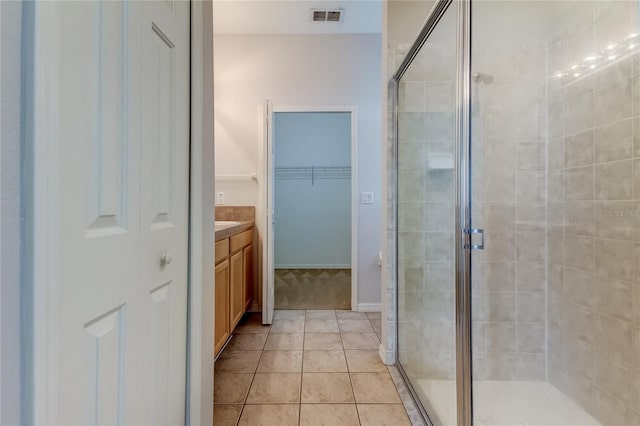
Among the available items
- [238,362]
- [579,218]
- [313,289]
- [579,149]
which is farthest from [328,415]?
[313,289]

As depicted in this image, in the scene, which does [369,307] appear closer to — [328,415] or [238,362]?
[238,362]

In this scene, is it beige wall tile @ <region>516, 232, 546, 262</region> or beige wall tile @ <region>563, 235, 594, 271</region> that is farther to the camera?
beige wall tile @ <region>516, 232, 546, 262</region>

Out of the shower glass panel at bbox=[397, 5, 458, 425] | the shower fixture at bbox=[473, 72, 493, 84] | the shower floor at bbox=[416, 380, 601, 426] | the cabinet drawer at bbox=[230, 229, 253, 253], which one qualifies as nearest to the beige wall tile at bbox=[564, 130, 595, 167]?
the shower fixture at bbox=[473, 72, 493, 84]

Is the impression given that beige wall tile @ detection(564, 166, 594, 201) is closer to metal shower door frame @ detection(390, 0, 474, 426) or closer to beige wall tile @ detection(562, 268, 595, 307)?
beige wall tile @ detection(562, 268, 595, 307)

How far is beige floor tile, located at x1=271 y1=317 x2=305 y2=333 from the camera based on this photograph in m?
2.38

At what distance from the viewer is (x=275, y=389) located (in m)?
1.60

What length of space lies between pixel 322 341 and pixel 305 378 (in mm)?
487

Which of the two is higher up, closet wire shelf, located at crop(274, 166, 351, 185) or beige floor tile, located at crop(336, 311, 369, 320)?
closet wire shelf, located at crop(274, 166, 351, 185)

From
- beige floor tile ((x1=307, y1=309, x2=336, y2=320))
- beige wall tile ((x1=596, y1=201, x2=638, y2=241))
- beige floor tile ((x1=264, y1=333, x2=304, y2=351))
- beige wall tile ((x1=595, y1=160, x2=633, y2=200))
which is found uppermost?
beige wall tile ((x1=595, y1=160, x2=633, y2=200))

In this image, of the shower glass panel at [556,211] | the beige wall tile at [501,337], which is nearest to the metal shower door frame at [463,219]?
the shower glass panel at [556,211]

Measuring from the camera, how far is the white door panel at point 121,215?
53 centimetres

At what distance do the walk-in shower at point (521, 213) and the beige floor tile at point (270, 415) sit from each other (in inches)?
24.9

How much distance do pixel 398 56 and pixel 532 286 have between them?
1610 mm

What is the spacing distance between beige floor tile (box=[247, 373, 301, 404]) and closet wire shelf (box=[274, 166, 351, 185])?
11.1 ft
